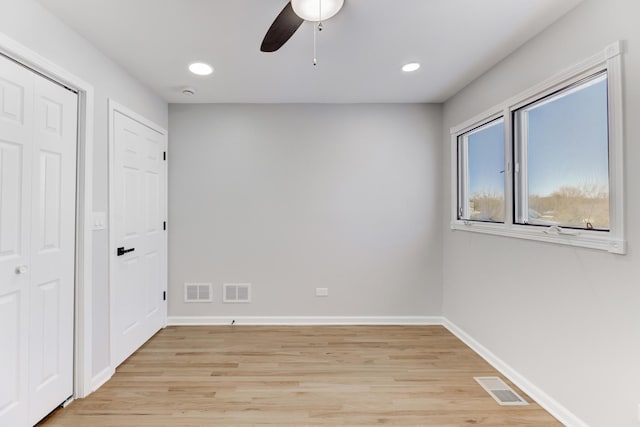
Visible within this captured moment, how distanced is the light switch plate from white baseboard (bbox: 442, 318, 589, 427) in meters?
3.29

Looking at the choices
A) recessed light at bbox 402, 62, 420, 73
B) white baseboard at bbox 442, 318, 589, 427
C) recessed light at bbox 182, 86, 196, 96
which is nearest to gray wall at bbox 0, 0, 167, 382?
recessed light at bbox 182, 86, 196, 96

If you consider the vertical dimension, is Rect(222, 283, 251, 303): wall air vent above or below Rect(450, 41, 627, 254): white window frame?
below

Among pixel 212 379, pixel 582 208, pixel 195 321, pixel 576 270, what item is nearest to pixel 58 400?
pixel 212 379

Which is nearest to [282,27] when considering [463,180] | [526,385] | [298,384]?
[298,384]

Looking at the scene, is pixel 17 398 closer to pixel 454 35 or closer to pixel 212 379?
pixel 212 379

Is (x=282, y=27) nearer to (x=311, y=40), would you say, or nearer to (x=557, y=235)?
(x=311, y=40)

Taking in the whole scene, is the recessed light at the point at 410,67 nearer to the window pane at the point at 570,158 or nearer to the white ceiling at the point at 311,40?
the white ceiling at the point at 311,40

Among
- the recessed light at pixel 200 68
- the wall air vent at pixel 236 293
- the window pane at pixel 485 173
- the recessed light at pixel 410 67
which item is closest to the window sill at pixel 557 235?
the window pane at pixel 485 173

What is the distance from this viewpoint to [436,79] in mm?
2846

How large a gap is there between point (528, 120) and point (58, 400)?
3.80m

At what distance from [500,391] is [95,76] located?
147 inches

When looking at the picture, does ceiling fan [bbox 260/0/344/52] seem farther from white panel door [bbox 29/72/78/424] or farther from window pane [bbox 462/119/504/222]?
window pane [bbox 462/119/504/222]

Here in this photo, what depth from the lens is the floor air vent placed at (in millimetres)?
2090

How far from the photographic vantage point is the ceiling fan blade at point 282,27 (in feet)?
5.08
